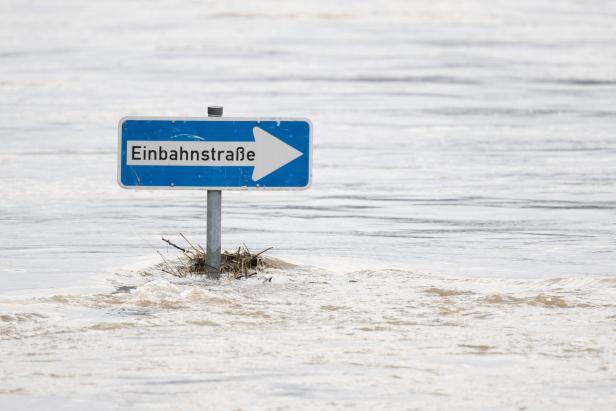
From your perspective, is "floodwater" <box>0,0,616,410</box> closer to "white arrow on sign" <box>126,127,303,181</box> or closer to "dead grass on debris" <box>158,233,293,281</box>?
"dead grass on debris" <box>158,233,293,281</box>

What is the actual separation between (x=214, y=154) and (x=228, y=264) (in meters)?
0.76

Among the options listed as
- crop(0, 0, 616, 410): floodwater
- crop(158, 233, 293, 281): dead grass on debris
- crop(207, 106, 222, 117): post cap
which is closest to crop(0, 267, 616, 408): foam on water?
crop(0, 0, 616, 410): floodwater

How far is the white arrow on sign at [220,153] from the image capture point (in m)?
8.84

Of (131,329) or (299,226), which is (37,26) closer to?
(299,226)

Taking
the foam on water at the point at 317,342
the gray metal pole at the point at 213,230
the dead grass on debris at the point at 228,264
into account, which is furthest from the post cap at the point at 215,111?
the foam on water at the point at 317,342

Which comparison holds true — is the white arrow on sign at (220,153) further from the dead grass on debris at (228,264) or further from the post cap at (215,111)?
the dead grass on debris at (228,264)

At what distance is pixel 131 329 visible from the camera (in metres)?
7.39

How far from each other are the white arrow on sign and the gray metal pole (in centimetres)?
23

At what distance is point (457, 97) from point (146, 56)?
8545mm

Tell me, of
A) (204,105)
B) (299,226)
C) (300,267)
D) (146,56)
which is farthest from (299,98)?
(300,267)

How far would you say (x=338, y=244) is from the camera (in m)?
10.6

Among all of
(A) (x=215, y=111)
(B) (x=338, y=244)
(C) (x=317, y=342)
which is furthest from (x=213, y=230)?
(C) (x=317, y=342)

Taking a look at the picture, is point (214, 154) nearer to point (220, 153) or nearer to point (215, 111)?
point (220, 153)

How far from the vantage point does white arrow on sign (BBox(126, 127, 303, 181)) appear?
884 cm
